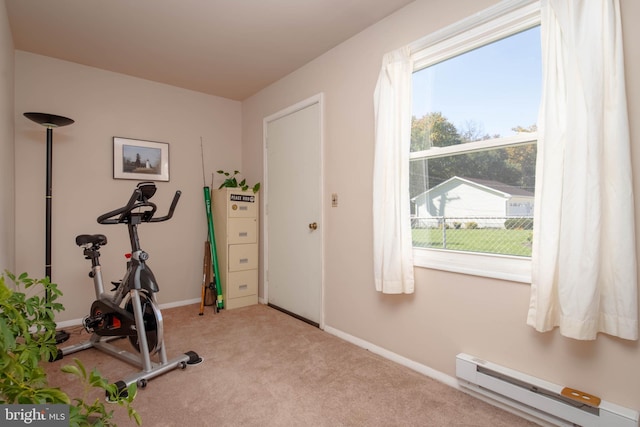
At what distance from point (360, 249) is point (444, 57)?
1513 millimetres

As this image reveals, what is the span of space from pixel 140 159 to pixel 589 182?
381 centimetres

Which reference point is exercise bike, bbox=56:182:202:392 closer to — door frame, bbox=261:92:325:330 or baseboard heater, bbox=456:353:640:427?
door frame, bbox=261:92:325:330

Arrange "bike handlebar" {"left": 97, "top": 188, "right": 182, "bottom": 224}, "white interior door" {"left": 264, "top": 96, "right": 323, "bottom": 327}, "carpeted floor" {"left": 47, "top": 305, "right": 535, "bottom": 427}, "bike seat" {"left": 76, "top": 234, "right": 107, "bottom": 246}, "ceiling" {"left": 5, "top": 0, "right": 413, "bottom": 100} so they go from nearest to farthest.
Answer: "carpeted floor" {"left": 47, "top": 305, "right": 535, "bottom": 427} → "bike handlebar" {"left": 97, "top": 188, "right": 182, "bottom": 224} → "ceiling" {"left": 5, "top": 0, "right": 413, "bottom": 100} → "bike seat" {"left": 76, "top": 234, "right": 107, "bottom": 246} → "white interior door" {"left": 264, "top": 96, "right": 323, "bottom": 327}

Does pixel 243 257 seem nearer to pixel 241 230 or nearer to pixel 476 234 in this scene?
pixel 241 230

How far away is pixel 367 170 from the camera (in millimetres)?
2637

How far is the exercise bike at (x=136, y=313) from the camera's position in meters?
2.20

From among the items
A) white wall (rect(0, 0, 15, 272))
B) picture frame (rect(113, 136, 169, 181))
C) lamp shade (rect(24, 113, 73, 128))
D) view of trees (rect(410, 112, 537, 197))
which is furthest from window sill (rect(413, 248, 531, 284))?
lamp shade (rect(24, 113, 73, 128))

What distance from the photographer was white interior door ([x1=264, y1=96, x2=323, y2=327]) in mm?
3146

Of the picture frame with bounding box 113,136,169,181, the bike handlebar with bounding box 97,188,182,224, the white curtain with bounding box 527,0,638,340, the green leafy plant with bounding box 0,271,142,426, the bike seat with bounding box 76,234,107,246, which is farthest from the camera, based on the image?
the picture frame with bounding box 113,136,169,181

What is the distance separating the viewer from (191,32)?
106 inches

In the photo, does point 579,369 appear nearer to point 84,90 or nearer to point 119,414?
point 119,414

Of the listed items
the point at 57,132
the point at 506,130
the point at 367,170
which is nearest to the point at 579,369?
the point at 506,130

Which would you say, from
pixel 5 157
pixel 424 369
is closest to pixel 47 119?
pixel 5 157

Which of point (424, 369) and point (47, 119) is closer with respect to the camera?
point (424, 369)
